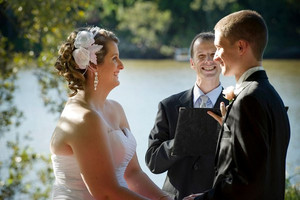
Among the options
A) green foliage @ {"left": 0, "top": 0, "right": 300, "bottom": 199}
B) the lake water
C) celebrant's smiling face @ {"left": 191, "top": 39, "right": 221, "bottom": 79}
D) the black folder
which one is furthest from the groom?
the lake water

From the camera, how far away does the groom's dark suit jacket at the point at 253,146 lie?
6.59ft

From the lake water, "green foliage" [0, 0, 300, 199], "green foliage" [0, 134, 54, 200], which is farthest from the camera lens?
the lake water

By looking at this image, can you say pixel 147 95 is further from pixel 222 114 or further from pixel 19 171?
pixel 222 114

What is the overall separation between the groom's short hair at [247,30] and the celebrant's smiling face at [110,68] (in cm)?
84

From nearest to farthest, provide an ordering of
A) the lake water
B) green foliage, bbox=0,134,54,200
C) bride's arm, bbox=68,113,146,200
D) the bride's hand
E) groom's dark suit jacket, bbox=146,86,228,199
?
the bride's hand < bride's arm, bbox=68,113,146,200 < groom's dark suit jacket, bbox=146,86,228,199 < green foliage, bbox=0,134,54,200 < the lake water

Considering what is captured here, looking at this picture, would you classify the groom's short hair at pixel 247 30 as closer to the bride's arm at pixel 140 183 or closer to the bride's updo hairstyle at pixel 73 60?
the bride's updo hairstyle at pixel 73 60

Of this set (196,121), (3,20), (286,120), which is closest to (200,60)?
(196,121)

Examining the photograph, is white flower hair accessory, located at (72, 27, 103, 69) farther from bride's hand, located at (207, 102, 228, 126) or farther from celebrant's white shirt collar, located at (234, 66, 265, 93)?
celebrant's white shirt collar, located at (234, 66, 265, 93)

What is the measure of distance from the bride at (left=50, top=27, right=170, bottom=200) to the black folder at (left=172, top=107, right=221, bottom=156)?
0.99ft

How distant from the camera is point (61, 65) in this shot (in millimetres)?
2904

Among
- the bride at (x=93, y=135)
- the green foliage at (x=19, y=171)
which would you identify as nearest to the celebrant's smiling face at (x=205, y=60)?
the bride at (x=93, y=135)

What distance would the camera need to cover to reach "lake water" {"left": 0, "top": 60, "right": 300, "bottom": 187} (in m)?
13.5

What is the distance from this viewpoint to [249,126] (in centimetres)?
201

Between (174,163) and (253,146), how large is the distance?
1224mm
